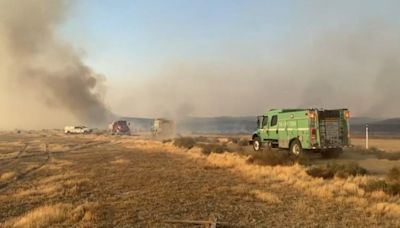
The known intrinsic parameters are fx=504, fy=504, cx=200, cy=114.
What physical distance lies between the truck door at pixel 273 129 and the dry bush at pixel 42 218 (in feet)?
66.8

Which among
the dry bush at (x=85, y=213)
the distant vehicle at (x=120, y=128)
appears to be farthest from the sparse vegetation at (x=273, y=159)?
the distant vehicle at (x=120, y=128)

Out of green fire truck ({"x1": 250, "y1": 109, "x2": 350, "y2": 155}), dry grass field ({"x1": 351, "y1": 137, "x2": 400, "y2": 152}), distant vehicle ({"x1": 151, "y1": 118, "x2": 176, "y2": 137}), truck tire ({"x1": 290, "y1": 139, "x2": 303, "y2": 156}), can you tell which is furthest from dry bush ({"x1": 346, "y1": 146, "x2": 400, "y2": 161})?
distant vehicle ({"x1": 151, "y1": 118, "x2": 176, "y2": 137})

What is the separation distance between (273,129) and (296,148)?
3.17 m

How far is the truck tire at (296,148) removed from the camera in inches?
1145

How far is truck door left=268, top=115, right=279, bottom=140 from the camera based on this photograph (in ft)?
105

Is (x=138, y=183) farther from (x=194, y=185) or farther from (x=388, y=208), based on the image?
(x=388, y=208)

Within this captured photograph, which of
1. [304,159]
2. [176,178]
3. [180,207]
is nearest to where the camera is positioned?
[180,207]

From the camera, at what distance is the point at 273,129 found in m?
32.5

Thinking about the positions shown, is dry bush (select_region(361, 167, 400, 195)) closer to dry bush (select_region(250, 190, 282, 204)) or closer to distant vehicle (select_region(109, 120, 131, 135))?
dry bush (select_region(250, 190, 282, 204))

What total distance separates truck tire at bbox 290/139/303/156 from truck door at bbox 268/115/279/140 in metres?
2.05

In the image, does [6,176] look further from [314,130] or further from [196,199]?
[314,130]

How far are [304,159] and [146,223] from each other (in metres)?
15.9

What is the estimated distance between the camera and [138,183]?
20.1 metres

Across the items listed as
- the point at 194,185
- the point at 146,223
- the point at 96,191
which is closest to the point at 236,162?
the point at 194,185
